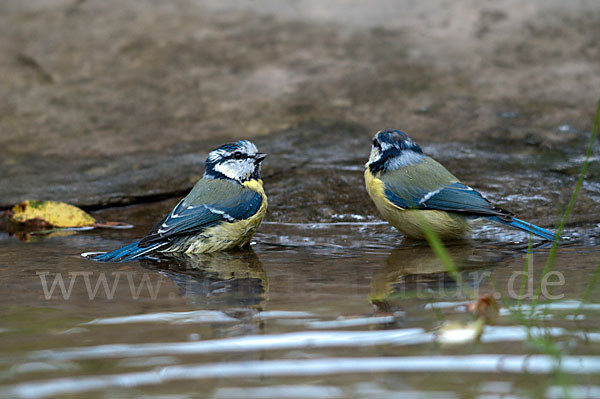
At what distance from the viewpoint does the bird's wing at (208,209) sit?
13.3 ft

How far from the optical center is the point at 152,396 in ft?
6.21

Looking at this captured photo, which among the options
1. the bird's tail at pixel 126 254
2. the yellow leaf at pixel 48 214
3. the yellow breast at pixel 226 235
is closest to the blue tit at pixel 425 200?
the yellow breast at pixel 226 235

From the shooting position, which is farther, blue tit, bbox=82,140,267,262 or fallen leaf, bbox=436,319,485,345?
blue tit, bbox=82,140,267,262

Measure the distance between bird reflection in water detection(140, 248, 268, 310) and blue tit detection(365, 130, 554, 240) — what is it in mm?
864

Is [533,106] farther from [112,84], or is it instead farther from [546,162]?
[112,84]

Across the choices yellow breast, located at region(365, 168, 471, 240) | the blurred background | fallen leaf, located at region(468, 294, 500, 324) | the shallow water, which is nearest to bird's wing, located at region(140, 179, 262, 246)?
the shallow water

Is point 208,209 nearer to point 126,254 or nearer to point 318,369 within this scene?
point 126,254

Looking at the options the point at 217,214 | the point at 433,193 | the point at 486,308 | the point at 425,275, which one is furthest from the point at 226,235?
the point at 486,308

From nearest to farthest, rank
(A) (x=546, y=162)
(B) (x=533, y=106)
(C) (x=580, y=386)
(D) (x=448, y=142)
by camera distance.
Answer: (C) (x=580, y=386) < (A) (x=546, y=162) < (D) (x=448, y=142) < (B) (x=533, y=106)

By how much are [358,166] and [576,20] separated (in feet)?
11.7

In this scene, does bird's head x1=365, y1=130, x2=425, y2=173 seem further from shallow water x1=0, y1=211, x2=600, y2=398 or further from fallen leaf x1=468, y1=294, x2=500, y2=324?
fallen leaf x1=468, y1=294, x2=500, y2=324

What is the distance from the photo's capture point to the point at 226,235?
4188 mm

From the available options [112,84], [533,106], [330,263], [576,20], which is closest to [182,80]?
[112,84]

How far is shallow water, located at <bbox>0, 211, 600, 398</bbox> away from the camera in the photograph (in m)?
1.95
